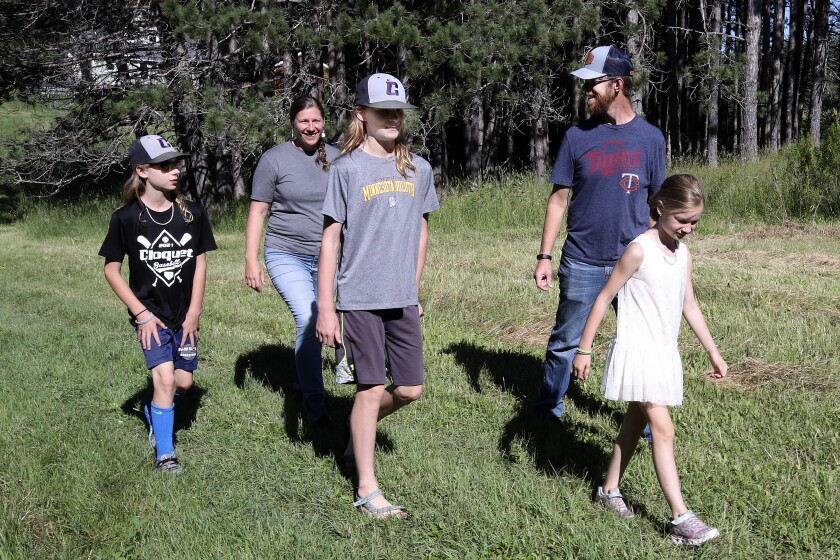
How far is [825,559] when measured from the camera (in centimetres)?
338

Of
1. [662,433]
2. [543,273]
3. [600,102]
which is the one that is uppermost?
[600,102]

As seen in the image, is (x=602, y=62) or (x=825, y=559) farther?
(x=602, y=62)

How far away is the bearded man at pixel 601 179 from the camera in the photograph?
176 inches

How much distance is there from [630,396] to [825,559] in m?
1.03

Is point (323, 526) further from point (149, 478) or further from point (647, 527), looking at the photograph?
point (647, 527)

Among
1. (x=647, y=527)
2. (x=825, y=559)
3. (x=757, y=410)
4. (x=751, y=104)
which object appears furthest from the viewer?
(x=751, y=104)

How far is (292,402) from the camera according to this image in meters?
5.67

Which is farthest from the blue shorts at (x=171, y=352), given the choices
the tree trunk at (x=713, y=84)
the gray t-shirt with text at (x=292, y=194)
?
the tree trunk at (x=713, y=84)

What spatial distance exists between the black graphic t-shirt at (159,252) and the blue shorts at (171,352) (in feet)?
→ 0.22

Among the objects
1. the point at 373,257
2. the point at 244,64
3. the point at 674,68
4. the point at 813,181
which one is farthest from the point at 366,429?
the point at 674,68

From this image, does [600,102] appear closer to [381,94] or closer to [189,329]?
[381,94]

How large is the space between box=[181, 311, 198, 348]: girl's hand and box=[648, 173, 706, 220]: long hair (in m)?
2.69

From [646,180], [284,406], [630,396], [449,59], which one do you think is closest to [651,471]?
[630,396]

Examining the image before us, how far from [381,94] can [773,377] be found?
354 cm
